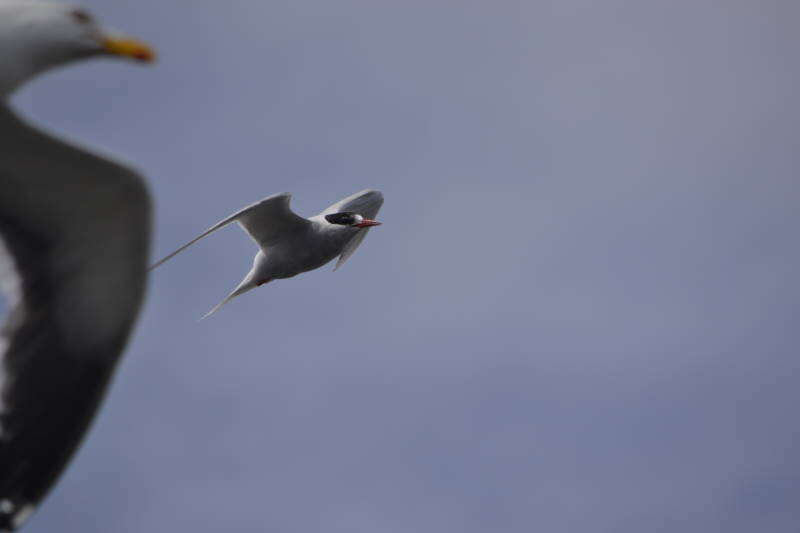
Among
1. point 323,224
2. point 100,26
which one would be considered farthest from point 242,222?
point 100,26

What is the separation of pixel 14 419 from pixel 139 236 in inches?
31.5

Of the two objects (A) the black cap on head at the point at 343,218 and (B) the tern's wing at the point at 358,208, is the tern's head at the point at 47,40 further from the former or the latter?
(B) the tern's wing at the point at 358,208

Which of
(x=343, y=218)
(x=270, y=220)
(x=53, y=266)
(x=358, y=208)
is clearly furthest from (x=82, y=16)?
(x=358, y=208)

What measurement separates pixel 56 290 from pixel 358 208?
6.69m

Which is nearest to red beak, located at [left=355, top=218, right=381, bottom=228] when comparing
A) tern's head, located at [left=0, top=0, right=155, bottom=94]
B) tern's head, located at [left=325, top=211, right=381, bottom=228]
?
tern's head, located at [left=325, top=211, right=381, bottom=228]

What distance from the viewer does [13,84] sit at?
13.4 ft

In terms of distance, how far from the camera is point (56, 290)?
4.26m

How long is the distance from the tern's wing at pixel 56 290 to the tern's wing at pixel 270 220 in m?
4.39

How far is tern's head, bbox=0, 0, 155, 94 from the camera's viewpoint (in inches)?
161

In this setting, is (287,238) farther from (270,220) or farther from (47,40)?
(47,40)

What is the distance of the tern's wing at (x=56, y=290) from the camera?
411cm

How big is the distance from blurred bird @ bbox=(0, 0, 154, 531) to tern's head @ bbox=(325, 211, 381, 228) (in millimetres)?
5473

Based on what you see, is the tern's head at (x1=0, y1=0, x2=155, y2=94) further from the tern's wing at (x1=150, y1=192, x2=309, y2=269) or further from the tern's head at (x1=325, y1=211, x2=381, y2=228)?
the tern's head at (x1=325, y1=211, x2=381, y2=228)

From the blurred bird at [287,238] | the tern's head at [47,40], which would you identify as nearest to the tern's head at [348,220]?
the blurred bird at [287,238]
